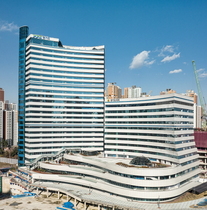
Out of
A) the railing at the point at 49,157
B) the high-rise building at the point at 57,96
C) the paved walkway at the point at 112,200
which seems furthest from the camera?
the high-rise building at the point at 57,96

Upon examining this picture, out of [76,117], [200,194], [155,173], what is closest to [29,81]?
[76,117]

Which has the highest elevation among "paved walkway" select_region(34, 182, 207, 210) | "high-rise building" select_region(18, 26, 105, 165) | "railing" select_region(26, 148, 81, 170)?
"high-rise building" select_region(18, 26, 105, 165)

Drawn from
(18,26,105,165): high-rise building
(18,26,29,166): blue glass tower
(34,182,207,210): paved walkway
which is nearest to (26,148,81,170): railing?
(18,26,105,165): high-rise building

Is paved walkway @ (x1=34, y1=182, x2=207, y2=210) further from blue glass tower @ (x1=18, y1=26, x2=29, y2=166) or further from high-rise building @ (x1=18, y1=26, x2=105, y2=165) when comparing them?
blue glass tower @ (x1=18, y1=26, x2=29, y2=166)

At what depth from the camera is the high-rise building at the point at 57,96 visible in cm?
11694

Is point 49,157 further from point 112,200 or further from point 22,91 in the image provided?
point 112,200

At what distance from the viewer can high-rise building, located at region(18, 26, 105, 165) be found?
4604 inches

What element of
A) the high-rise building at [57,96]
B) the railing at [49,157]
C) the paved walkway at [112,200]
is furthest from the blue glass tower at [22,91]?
the paved walkway at [112,200]

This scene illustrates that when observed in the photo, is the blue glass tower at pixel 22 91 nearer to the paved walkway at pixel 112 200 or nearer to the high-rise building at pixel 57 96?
the high-rise building at pixel 57 96

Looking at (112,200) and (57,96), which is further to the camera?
(57,96)

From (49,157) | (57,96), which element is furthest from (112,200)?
(57,96)

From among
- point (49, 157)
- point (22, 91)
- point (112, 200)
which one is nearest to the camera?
point (112, 200)

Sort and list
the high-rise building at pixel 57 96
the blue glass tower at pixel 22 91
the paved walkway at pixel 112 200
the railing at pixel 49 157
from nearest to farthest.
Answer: the paved walkway at pixel 112 200
the railing at pixel 49 157
the high-rise building at pixel 57 96
the blue glass tower at pixel 22 91

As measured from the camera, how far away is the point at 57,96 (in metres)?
122
